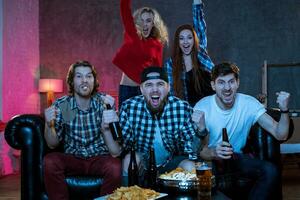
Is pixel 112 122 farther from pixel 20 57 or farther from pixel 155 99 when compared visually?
pixel 20 57

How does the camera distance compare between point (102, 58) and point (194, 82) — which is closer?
point (194, 82)

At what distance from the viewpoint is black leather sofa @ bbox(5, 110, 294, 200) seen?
2.55 meters

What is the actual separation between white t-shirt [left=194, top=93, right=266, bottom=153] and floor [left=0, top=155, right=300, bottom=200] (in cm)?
120

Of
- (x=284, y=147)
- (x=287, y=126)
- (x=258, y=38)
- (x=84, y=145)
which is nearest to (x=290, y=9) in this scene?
(x=258, y=38)

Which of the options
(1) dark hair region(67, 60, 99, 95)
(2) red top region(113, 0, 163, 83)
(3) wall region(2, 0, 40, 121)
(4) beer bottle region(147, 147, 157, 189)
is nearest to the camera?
(4) beer bottle region(147, 147, 157, 189)

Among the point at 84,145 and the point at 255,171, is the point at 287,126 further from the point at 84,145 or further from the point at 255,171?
the point at 84,145

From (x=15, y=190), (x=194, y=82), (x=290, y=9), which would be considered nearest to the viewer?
(x=194, y=82)

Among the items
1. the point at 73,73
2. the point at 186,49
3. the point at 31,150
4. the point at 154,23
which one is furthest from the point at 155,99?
the point at 154,23

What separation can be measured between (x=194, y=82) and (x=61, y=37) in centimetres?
337

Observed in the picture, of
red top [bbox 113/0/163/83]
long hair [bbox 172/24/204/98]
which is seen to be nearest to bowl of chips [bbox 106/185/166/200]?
long hair [bbox 172/24/204/98]

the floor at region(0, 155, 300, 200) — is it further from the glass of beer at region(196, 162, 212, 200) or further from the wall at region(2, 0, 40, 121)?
the glass of beer at region(196, 162, 212, 200)

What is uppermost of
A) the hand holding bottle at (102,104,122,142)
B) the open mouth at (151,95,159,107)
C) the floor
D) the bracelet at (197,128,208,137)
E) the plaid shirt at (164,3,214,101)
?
the plaid shirt at (164,3,214,101)

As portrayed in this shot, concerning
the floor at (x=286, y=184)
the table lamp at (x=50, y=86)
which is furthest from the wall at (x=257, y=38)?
the table lamp at (x=50, y=86)

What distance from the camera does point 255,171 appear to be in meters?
2.43
